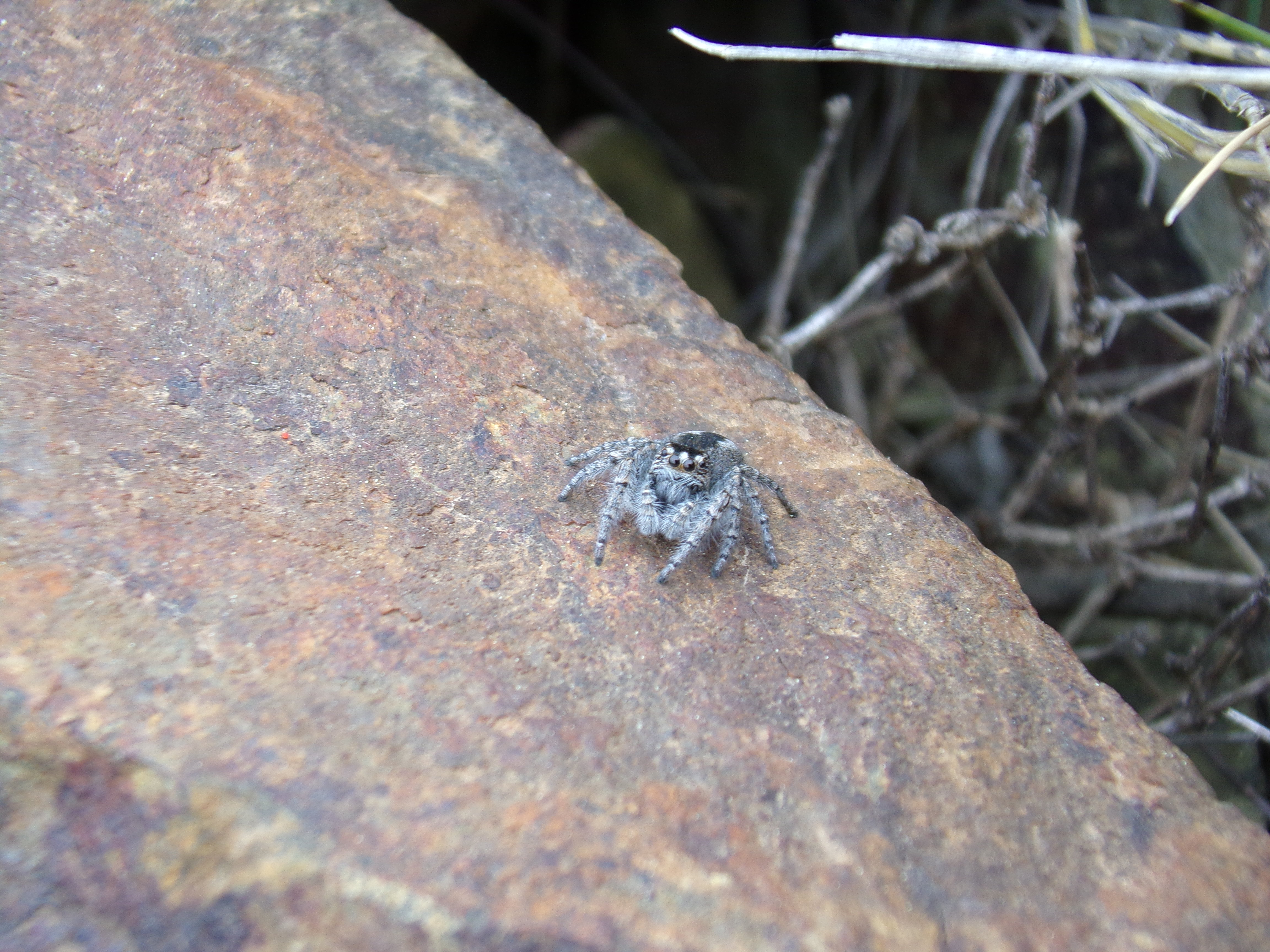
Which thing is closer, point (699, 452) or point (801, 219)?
point (699, 452)

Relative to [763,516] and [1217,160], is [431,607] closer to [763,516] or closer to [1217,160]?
[763,516]

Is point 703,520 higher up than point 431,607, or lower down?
higher up

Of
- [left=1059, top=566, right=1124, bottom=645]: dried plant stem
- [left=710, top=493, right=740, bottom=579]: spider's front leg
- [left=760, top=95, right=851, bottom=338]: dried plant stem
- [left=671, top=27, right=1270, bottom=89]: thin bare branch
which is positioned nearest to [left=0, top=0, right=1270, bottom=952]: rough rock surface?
[left=710, top=493, right=740, bottom=579]: spider's front leg

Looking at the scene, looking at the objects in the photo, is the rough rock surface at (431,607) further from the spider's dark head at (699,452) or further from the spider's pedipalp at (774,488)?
the spider's dark head at (699,452)

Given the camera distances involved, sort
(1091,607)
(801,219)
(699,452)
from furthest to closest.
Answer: (801,219) → (1091,607) → (699,452)

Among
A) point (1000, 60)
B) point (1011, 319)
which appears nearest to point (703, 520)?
point (1000, 60)

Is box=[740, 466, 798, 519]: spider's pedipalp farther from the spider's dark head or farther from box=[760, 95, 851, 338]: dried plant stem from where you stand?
box=[760, 95, 851, 338]: dried plant stem

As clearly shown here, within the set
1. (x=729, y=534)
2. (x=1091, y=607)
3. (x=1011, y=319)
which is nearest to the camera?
(x=729, y=534)
